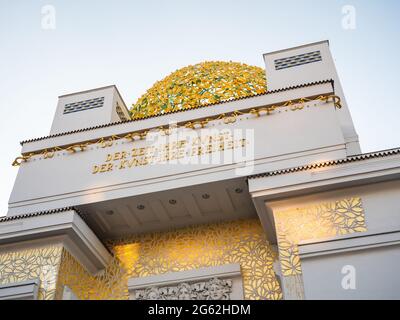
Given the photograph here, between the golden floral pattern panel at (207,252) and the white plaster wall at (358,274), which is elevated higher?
the golden floral pattern panel at (207,252)

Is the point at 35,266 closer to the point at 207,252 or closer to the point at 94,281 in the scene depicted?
the point at 94,281

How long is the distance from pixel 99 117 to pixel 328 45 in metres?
3.93

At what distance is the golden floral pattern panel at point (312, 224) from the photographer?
19.7 ft

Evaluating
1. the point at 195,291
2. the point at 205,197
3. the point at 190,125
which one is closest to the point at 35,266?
the point at 195,291

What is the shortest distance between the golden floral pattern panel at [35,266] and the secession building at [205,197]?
0.02 m

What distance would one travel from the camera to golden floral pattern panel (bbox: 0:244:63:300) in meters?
6.72

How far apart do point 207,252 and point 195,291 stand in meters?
0.60

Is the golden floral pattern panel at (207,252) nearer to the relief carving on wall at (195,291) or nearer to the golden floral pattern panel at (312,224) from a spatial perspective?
the relief carving on wall at (195,291)

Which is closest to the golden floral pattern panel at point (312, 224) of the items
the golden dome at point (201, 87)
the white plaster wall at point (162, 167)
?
the white plaster wall at point (162, 167)

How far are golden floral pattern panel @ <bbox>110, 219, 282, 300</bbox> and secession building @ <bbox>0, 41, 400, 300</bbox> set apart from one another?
0.05 feet

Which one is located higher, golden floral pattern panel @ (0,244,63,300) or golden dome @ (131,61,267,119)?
golden dome @ (131,61,267,119)

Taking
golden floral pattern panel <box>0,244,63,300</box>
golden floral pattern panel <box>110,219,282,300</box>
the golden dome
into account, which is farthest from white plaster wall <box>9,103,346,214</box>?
golden floral pattern panel <box>110,219,282,300</box>

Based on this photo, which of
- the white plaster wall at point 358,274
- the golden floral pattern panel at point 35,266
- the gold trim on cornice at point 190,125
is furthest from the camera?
the gold trim on cornice at point 190,125

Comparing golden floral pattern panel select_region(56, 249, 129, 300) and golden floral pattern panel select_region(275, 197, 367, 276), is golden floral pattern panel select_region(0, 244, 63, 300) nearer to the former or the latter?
golden floral pattern panel select_region(56, 249, 129, 300)
